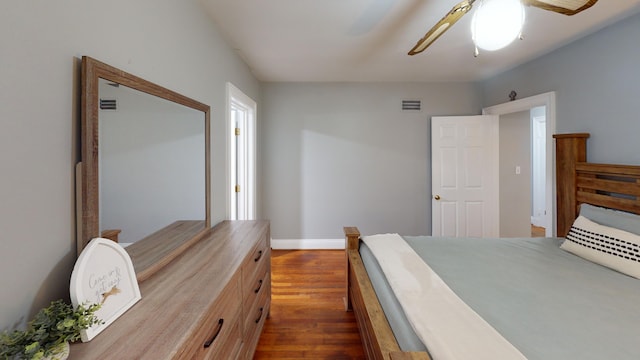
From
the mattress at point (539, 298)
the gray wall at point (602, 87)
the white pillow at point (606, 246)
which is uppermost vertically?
the gray wall at point (602, 87)

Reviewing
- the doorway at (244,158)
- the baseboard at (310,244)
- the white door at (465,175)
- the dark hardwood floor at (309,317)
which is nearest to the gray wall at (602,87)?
the white door at (465,175)

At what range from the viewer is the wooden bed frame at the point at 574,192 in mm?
2006

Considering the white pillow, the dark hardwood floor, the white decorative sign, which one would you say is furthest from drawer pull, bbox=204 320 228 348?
the white pillow

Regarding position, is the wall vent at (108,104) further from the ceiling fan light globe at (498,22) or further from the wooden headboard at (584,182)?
the wooden headboard at (584,182)

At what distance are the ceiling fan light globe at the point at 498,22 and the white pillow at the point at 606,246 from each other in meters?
1.43

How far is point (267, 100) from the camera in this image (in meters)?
3.96

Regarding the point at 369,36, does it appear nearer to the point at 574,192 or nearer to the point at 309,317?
the point at 574,192

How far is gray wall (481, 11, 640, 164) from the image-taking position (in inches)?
84.7

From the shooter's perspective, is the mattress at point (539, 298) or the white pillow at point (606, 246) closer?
the mattress at point (539, 298)

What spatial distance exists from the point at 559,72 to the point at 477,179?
151 cm

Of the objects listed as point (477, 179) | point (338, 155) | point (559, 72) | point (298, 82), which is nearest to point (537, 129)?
point (477, 179)

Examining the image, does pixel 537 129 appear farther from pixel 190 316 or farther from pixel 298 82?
pixel 190 316

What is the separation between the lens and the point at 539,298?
53.0 inches

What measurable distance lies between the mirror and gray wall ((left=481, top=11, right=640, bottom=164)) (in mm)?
3310
